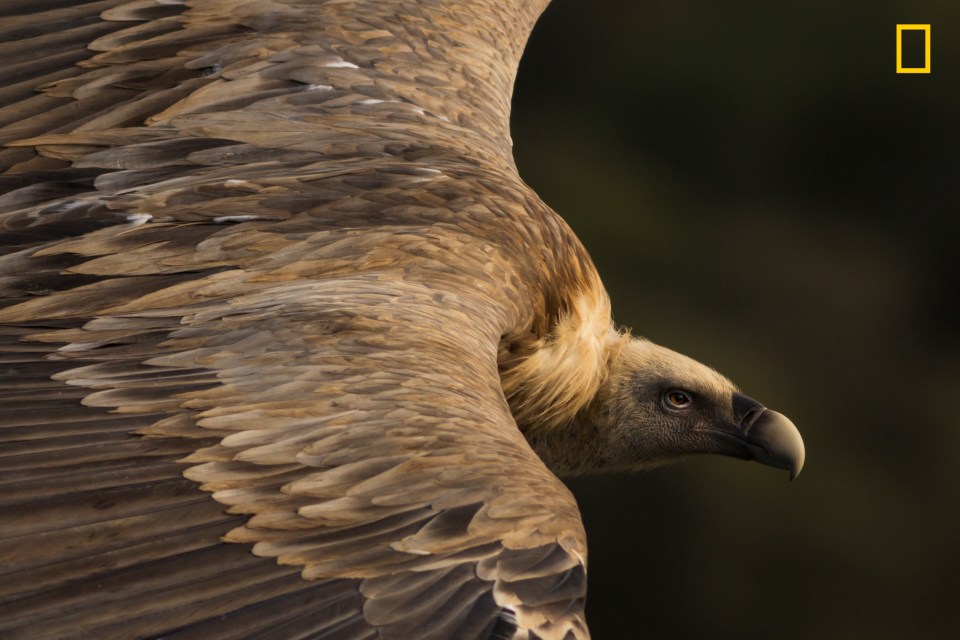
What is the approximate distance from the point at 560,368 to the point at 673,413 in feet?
2.22

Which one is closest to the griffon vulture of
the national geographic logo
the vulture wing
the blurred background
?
the vulture wing

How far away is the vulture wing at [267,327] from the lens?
6.30 ft

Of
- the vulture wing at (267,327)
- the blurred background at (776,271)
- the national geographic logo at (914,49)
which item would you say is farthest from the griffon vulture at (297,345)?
the national geographic logo at (914,49)

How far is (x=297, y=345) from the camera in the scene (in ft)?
7.77

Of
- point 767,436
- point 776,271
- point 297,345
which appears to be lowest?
point 776,271

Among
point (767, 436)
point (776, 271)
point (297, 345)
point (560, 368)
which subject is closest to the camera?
point (297, 345)

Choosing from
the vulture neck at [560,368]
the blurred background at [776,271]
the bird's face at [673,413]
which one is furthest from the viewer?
the blurred background at [776,271]

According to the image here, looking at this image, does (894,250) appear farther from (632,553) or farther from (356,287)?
(356,287)

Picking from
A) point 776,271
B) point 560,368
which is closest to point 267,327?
point 560,368

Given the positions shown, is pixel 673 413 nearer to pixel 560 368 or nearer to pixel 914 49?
pixel 560 368

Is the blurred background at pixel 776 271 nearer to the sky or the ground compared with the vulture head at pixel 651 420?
nearer to the ground

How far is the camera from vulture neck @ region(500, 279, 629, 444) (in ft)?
11.0

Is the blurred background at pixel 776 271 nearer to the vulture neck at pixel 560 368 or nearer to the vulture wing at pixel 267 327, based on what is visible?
the vulture neck at pixel 560 368

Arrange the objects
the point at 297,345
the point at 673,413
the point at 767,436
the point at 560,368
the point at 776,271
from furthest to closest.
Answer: the point at 776,271
the point at 673,413
the point at 767,436
the point at 560,368
the point at 297,345
